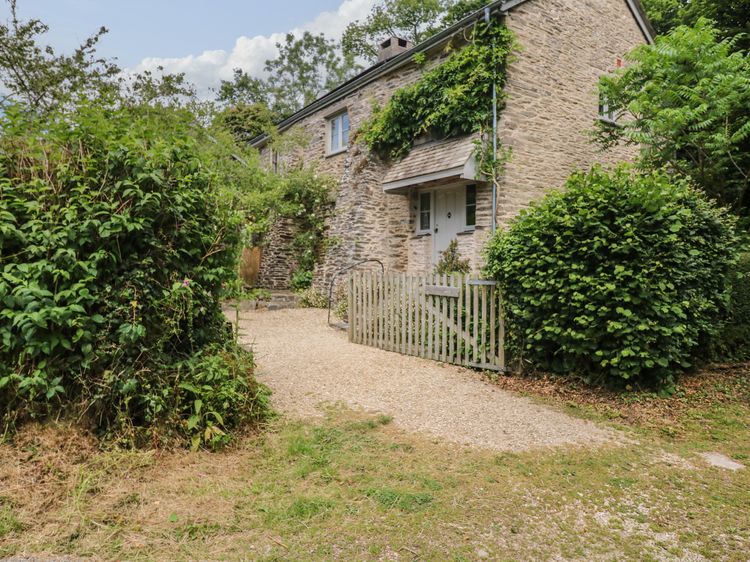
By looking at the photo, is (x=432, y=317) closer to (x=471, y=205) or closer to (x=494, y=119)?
(x=471, y=205)

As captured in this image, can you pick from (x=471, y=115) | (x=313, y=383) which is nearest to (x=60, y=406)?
(x=313, y=383)

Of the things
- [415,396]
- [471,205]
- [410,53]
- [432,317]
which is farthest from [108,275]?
[410,53]

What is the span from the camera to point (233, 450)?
12.5ft

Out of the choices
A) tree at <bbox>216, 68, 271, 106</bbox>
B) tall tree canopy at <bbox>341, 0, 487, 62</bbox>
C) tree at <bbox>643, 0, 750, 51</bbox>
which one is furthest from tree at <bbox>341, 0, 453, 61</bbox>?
tree at <bbox>643, 0, 750, 51</bbox>

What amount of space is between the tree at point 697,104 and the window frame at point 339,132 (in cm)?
887

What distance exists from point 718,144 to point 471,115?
5059 mm

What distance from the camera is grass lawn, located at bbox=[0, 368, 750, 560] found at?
104 inches

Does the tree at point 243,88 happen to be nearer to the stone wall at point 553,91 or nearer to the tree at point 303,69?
the tree at point 303,69

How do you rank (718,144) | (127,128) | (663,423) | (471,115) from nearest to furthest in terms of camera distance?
(127,128)
(663,423)
(718,144)
(471,115)

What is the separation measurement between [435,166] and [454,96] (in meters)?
1.78

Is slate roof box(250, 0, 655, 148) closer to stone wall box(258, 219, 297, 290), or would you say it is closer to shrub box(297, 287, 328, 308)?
stone wall box(258, 219, 297, 290)

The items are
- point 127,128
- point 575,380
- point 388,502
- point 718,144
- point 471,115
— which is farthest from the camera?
point 471,115

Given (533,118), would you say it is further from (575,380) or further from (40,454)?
(40,454)

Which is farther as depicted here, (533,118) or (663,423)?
(533,118)
